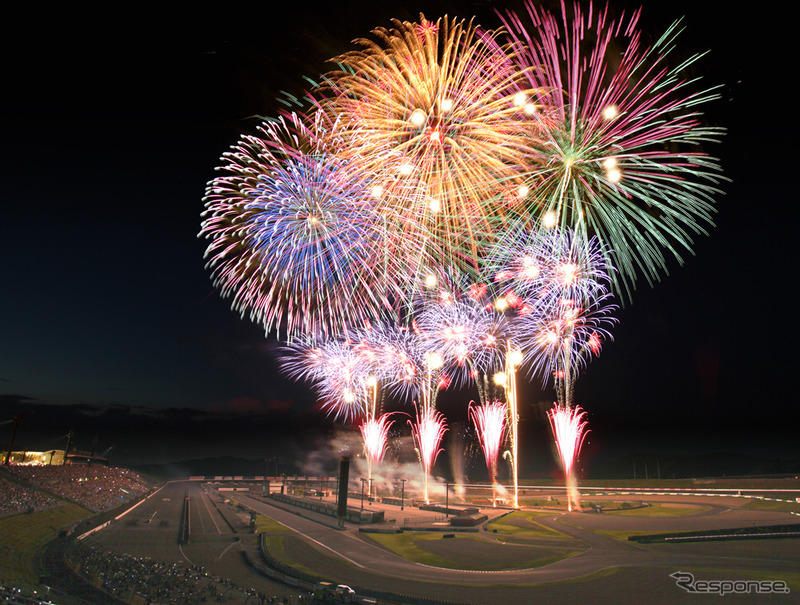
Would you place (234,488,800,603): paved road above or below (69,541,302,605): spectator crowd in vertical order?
above

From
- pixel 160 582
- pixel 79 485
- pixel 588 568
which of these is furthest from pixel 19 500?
pixel 588 568

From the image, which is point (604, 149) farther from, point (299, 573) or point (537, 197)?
point (299, 573)

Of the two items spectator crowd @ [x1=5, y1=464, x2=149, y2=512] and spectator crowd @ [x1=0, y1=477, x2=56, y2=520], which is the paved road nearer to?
spectator crowd @ [x1=0, y1=477, x2=56, y2=520]

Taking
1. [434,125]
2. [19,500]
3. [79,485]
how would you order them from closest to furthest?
[434,125] → [19,500] → [79,485]

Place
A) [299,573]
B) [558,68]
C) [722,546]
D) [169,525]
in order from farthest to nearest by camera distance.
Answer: [169,525], [722,546], [299,573], [558,68]

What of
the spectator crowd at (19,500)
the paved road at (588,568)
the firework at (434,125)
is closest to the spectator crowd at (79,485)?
the spectator crowd at (19,500)

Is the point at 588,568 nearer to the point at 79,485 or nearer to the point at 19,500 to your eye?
the point at 19,500

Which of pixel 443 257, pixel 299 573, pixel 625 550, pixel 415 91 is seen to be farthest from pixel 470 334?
pixel 415 91

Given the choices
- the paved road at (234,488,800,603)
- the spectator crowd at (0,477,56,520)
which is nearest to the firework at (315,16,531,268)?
the paved road at (234,488,800,603)
